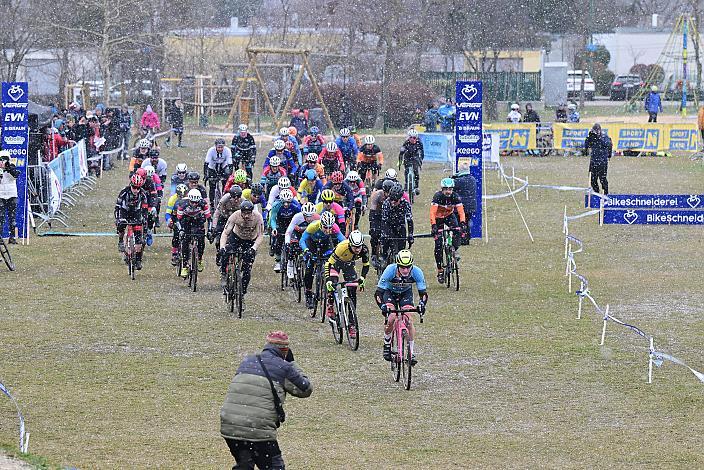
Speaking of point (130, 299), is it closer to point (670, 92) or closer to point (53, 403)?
point (53, 403)

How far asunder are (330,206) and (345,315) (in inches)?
133

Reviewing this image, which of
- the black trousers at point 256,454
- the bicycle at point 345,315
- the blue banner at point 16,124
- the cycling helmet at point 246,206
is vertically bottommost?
the bicycle at point 345,315

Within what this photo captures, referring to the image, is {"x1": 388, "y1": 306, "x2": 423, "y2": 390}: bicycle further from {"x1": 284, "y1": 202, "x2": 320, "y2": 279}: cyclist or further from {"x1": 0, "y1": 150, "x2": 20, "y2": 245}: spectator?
{"x1": 0, "y1": 150, "x2": 20, "y2": 245}: spectator

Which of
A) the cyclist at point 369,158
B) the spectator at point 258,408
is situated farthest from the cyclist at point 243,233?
the cyclist at point 369,158

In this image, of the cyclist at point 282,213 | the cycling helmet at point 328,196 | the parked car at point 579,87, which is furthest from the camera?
the parked car at point 579,87

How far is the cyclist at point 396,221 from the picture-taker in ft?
66.6

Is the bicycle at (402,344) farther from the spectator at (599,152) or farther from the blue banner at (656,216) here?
the spectator at (599,152)

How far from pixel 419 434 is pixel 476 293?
28.1 feet

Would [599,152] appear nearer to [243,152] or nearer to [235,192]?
[243,152]

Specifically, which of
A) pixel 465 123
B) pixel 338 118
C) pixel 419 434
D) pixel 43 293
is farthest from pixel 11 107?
pixel 338 118

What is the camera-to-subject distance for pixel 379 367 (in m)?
15.4

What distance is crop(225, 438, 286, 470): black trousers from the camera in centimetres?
913

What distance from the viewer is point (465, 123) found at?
2659cm

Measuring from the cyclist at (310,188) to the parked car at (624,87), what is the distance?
53.8 m
